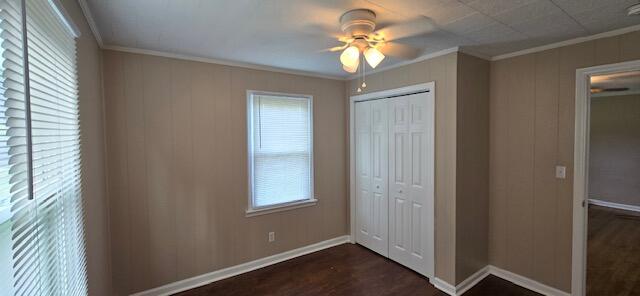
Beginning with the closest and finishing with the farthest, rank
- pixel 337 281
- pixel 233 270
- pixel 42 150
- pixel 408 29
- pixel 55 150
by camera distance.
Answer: pixel 42 150 < pixel 55 150 < pixel 408 29 < pixel 337 281 < pixel 233 270

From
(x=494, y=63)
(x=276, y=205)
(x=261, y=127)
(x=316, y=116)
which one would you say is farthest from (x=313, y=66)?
(x=494, y=63)

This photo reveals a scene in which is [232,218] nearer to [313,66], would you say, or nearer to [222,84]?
[222,84]

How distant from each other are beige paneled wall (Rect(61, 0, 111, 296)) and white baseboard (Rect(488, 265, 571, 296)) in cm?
354

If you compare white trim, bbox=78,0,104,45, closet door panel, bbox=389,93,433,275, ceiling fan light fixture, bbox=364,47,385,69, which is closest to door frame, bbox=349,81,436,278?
closet door panel, bbox=389,93,433,275

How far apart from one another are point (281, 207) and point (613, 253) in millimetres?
4076

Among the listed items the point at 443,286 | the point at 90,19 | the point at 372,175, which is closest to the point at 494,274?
the point at 443,286

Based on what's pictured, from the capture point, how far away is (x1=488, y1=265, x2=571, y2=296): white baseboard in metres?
2.59

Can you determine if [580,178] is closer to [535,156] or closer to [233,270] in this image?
[535,156]

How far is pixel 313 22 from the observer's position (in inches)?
76.9

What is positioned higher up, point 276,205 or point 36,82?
point 36,82

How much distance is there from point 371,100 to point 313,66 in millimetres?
865

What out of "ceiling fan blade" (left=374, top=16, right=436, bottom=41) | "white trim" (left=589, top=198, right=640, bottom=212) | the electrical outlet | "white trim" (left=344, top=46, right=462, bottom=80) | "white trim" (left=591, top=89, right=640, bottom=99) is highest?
"white trim" (left=591, top=89, right=640, bottom=99)

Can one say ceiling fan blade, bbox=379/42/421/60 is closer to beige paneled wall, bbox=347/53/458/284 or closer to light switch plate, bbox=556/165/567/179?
beige paneled wall, bbox=347/53/458/284

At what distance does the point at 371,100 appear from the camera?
3.53 meters
